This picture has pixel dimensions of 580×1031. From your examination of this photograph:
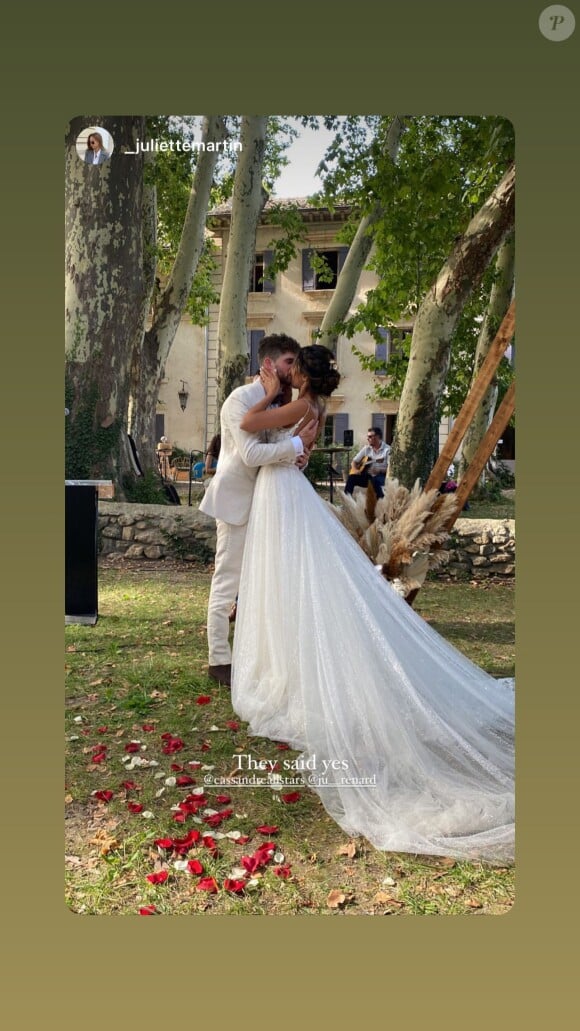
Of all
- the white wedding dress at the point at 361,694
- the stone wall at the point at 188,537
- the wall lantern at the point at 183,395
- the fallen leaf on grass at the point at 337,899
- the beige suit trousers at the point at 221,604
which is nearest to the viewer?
the fallen leaf on grass at the point at 337,899

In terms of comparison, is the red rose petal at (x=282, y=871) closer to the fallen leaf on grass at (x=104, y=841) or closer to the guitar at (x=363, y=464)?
the fallen leaf on grass at (x=104, y=841)

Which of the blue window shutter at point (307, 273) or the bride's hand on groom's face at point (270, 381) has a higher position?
the blue window shutter at point (307, 273)

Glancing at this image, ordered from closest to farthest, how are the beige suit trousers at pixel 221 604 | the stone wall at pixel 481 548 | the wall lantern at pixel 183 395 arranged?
the stone wall at pixel 481 548 < the wall lantern at pixel 183 395 < the beige suit trousers at pixel 221 604

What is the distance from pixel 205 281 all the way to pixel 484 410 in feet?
3.68

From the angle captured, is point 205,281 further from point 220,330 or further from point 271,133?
point 271,133

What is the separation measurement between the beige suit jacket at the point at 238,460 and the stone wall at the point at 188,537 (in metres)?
0.11

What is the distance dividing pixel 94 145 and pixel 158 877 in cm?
198

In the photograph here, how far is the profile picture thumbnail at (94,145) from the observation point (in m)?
2.29

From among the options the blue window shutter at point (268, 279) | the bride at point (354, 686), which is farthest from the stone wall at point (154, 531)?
the blue window shutter at point (268, 279)

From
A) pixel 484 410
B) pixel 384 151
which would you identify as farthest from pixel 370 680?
pixel 384 151

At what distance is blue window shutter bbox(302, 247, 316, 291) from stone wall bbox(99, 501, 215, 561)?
92 cm

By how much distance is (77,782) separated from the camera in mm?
2305

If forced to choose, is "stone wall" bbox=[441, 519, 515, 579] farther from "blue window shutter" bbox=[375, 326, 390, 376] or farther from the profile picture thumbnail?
the profile picture thumbnail

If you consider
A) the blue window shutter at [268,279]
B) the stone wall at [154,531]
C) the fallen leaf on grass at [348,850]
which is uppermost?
the blue window shutter at [268,279]
